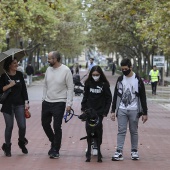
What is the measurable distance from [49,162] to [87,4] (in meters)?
32.4

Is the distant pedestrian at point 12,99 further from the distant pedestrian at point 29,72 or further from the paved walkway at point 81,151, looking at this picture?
the distant pedestrian at point 29,72

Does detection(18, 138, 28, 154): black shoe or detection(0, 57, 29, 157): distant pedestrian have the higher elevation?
detection(0, 57, 29, 157): distant pedestrian

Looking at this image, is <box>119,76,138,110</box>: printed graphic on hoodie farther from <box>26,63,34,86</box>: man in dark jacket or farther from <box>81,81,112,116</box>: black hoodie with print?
<box>26,63,34,86</box>: man in dark jacket

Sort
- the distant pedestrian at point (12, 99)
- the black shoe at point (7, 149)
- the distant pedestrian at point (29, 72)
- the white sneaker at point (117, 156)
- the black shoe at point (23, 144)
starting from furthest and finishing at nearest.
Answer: the distant pedestrian at point (29, 72) → the black shoe at point (23, 144) → the black shoe at point (7, 149) → the distant pedestrian at point (12, 99) → the white sneaker at point (117, 156)

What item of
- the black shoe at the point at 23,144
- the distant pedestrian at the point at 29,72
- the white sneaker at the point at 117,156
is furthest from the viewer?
the distant pedestrian at the point at 29,72

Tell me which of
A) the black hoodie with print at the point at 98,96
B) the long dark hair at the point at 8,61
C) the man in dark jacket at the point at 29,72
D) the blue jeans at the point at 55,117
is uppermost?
the long dark hair at the point at 8,61

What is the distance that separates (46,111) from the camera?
10.3 m

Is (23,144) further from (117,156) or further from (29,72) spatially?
(29,72)

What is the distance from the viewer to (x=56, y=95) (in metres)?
10.2

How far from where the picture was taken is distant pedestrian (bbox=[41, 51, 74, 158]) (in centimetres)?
1021

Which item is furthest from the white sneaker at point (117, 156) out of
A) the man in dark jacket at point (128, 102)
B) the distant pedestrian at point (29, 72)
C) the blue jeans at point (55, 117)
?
the distant pedestrian at point (29, 72)

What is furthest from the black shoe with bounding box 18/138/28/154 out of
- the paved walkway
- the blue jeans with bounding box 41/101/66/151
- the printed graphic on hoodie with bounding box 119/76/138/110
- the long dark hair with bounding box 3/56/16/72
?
the printed graphic on hoodie with bounding box 119/76/138/110

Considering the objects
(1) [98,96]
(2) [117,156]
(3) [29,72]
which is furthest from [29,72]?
(2) [117,156]

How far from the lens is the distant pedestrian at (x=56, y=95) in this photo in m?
10.2
